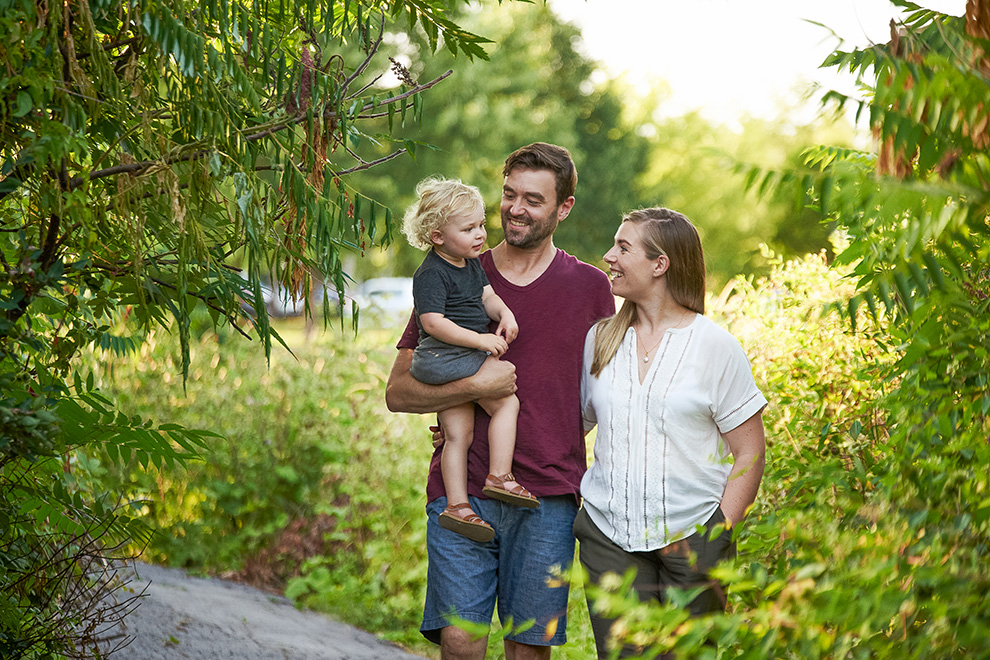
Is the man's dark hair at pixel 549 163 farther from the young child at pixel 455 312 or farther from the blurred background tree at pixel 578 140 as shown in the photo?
the blurred background tree at pixel 578 140

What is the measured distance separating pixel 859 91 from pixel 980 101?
5.99ft

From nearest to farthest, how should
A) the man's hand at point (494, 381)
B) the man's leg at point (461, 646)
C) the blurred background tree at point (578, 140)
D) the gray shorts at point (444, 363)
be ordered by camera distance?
the man's leg at point (461, 646)
the man's hand at point (494, 381)
the gray shorts at point (444, 363)
the blurred background tree at point (578, 140)

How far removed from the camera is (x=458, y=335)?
3709mm

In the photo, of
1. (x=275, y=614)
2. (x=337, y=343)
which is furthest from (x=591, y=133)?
(x=275, y=614)

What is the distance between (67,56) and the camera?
2.56m

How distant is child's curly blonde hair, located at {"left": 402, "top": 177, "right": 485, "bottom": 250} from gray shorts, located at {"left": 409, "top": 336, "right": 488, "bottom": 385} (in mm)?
428

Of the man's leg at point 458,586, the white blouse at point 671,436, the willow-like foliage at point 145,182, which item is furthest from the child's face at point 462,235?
the man's leg at point 458,586

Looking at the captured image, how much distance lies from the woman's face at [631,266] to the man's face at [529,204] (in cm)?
34

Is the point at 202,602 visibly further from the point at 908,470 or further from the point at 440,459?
the point at 908,470

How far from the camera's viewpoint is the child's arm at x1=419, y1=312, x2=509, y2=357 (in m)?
3.65

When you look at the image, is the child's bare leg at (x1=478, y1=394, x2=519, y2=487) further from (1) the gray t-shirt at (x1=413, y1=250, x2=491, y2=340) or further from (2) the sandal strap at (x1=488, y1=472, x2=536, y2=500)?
(1) the gray t-shirt at (x1=413, y1=250, x2=491, y2=340)

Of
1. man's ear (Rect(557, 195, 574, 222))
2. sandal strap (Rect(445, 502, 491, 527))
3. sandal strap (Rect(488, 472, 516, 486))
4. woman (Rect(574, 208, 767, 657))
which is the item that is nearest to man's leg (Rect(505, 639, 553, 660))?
woman (Rect(574, 208, 767, 657))

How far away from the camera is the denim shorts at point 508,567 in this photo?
3535mm

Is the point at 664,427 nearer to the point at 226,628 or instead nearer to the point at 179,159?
the point at 179,159
